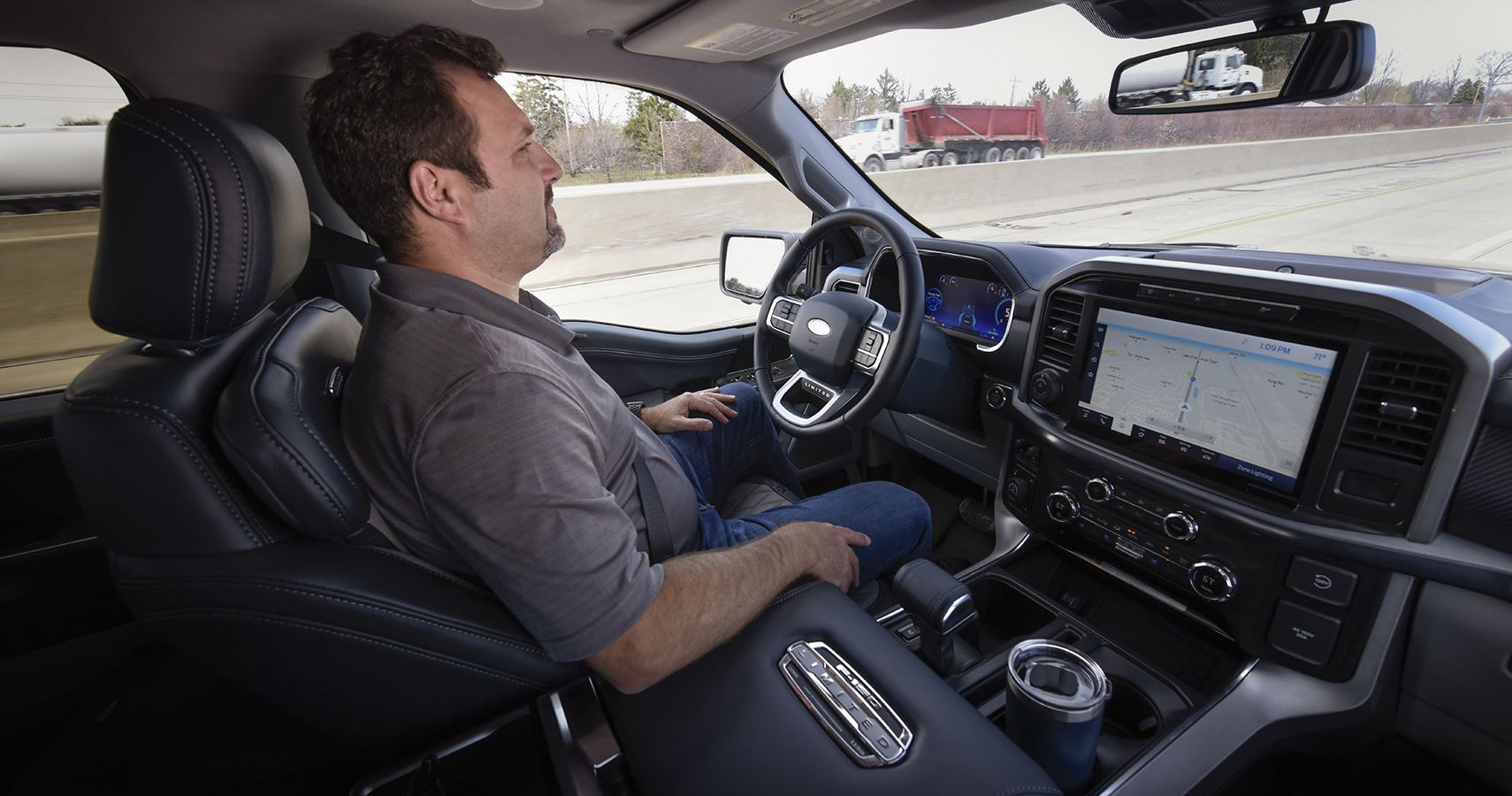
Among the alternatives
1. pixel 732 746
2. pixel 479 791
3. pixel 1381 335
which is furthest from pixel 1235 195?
pixel 479 791

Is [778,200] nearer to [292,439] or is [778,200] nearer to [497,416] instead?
[497,416]

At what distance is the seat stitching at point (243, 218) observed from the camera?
99 centimetres

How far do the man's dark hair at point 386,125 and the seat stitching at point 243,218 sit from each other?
228 millimetres

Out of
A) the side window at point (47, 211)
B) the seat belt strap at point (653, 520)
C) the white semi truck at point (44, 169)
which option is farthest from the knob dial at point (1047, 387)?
the white semi truck at point (44, 169)

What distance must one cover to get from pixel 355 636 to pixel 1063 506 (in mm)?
1659

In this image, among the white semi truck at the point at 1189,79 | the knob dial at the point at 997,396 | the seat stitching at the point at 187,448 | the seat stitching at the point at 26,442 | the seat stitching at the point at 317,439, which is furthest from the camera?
the knob dial at the point at 997,396

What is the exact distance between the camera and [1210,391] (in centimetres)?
147

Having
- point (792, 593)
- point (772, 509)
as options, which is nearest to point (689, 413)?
point (772, 509)

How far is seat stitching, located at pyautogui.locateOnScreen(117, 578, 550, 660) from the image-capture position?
937 mm

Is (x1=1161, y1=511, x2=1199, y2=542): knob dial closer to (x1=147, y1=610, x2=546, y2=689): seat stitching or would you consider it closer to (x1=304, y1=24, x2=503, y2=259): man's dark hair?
(x1=147, y1=610, x2=546, y2=689): seat stitching

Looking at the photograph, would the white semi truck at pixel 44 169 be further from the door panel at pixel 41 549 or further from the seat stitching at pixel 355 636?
the seat stitching at pixel 355 636

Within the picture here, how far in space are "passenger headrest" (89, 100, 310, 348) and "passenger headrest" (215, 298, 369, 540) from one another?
103 mm

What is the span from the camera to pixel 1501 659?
1.19m

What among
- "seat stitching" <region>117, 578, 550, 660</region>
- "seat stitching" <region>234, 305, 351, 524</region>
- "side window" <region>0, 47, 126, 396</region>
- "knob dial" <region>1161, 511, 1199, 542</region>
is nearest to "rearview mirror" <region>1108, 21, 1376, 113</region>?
"knob dial" <region>1161, 511, 1199, 542</region>
